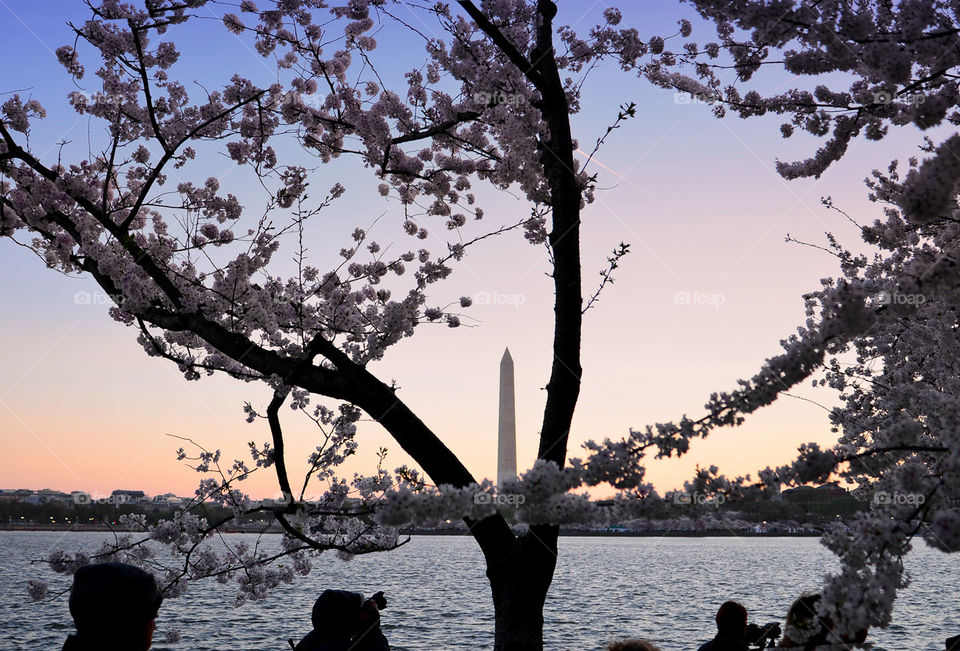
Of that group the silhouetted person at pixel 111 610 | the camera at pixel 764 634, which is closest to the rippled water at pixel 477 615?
the camera at pixel 764 634

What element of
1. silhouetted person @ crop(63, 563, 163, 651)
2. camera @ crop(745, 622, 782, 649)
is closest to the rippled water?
camera @ crop(745, 622, 782, 649)

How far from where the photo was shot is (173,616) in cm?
3894

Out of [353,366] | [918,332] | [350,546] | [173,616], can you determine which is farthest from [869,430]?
[173,616]

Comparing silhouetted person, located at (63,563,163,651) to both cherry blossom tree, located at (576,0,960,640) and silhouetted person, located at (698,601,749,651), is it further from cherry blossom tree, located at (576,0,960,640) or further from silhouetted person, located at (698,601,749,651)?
silhouetted person, located at (698,601,749,651)

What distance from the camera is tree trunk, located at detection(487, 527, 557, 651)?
458cm

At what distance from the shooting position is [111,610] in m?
2.57

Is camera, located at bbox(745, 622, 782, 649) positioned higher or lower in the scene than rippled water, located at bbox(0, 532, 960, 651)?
higher

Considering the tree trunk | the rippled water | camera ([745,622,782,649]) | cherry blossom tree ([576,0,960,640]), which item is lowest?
the rippled water

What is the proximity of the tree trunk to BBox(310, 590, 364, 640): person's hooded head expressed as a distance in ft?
4.59

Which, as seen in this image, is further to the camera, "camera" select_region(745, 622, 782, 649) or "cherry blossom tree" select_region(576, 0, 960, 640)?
"camera" select_region(745, 622, 782, 649)

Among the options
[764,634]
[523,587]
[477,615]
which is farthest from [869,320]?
[477,615]

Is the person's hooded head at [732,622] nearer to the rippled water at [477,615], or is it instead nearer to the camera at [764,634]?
the camera at [764,634]

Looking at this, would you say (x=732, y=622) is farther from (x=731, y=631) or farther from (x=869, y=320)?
(x=869, y=320)

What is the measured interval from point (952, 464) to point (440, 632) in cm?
3372
